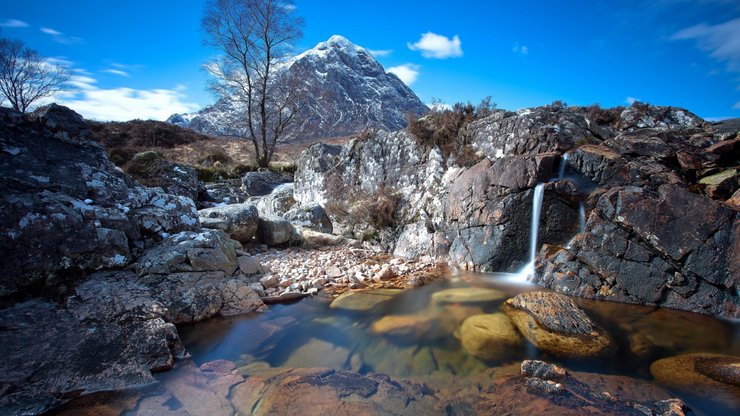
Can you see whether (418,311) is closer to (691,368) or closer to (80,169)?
(691,368)

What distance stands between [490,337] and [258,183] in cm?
1617

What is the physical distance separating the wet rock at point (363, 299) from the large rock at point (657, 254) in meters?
3.36

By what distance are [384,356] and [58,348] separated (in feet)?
12.6

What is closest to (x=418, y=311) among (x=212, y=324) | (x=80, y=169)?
(x=212, y=324)

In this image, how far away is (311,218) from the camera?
11602 millimetres

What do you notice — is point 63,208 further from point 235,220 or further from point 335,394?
point 335,394

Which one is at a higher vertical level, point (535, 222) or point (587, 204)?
point (587, 204)

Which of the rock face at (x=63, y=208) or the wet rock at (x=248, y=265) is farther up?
the rock face at (x=63, y=208)

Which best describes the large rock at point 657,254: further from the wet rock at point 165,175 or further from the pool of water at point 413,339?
the wet rock at point 165,175

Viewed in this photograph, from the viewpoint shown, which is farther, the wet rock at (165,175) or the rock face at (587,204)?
the wet rock at (165,175)

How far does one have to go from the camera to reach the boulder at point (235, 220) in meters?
8.92

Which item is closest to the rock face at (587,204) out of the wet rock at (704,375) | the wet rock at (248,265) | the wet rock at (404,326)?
the wet rock at (704,375)

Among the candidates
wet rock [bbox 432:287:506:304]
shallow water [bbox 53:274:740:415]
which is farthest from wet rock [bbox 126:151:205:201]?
wet rock [bbox 432:287:506:304]

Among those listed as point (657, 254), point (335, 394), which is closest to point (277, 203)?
point (335, 394)
